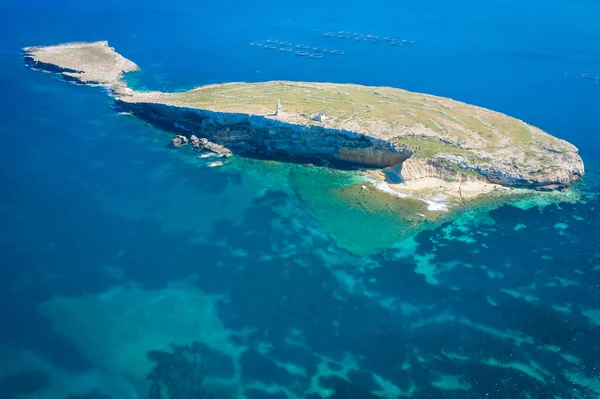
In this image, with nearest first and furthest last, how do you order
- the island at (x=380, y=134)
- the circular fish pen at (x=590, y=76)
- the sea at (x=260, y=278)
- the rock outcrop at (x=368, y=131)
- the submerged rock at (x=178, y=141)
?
the sea at (x=260, y=278) → the island at (x=380, y=134) → the rock outcrop at (x=368, y=131) → the submerged rock at (x=178, y=141) → the circular fish pen at (x=590, y=76)

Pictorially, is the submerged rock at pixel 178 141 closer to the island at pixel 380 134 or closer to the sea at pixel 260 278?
the island at pixel 380 134

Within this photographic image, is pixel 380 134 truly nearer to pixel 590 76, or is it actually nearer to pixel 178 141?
pixel 178 141

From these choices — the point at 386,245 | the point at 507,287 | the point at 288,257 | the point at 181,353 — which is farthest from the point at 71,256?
the point at 507,287

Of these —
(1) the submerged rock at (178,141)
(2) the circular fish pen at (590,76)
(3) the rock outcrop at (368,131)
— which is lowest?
(1) the submerged rock at (178,141)

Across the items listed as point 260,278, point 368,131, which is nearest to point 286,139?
point 368,131

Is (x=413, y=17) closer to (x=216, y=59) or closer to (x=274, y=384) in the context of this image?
(x=216, y=59)

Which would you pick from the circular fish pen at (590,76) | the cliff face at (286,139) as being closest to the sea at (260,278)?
the cliff face at (286,139)

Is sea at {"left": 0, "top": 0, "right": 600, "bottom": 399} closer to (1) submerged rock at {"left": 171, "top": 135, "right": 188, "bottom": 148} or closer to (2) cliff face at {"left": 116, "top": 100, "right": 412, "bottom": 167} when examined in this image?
(1) submerged rock at {"left": 171, "top": 135, "right": 188, "bottom": 148}
